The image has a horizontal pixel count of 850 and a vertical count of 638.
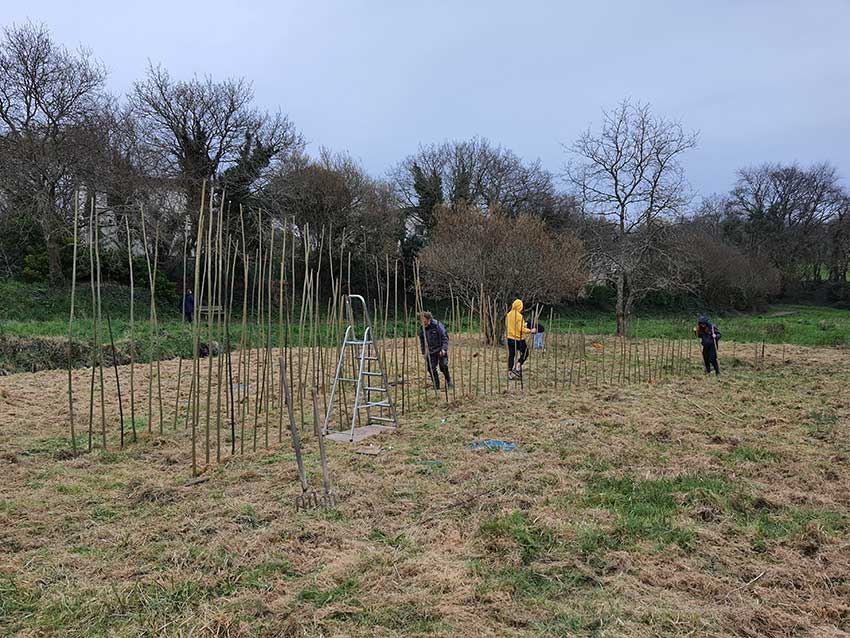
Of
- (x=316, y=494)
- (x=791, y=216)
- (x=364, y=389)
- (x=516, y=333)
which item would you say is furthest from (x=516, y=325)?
(x=791, y=216)

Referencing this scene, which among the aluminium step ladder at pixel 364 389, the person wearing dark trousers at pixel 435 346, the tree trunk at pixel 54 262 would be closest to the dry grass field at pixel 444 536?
the aluminium step ladder at pixel 364 389

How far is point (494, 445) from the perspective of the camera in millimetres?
4977

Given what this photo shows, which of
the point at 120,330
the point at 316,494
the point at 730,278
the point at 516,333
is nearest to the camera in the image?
the point at 316,494

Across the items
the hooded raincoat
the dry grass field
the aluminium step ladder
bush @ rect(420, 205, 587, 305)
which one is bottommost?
the dry grass field

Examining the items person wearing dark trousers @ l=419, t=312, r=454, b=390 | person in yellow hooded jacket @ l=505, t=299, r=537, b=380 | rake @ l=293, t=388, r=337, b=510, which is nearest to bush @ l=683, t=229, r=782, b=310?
person in yellow hooded jacket @ l=505, t=299, r=537, b=380

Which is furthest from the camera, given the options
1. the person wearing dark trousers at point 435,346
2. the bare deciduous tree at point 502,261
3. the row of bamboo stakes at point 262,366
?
the bare deciduous tree at point 502,261

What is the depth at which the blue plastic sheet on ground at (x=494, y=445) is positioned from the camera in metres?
4.88

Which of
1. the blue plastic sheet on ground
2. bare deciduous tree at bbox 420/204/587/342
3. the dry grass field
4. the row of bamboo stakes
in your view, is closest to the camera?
the dry grass field

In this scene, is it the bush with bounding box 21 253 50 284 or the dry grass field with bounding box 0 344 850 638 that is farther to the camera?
the bush with bounding box 21 253 50 284

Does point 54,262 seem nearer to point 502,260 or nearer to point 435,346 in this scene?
point 502,260

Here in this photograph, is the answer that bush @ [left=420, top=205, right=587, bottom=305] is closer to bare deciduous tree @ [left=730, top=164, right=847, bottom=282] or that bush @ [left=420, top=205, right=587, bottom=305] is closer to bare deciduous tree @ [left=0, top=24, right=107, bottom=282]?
bare deciduous tree @ [left=0, top=24, right=107, bottom=282]

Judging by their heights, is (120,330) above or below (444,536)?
above

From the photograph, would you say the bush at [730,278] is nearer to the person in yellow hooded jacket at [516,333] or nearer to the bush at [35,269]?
the person in yellow hooded jacket at [516,333]

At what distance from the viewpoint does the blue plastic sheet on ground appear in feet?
16.0
